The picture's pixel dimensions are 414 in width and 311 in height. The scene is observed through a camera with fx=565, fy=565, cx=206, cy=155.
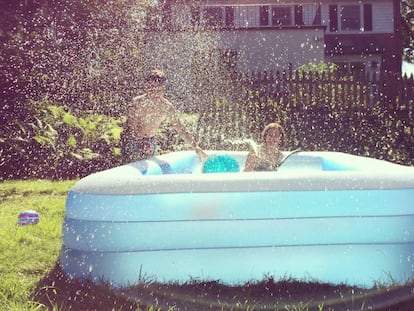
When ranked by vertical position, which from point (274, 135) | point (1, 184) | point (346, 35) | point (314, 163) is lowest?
point (1, 184)

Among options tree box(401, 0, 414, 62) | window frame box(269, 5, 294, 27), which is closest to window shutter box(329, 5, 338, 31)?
window frame box(269, 5, 294, 27)

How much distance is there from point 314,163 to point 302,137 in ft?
16.5

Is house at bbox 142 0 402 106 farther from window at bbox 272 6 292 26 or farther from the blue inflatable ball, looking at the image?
the blue inflatable ball

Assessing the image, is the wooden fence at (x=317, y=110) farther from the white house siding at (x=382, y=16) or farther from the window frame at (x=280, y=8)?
the white house siding at (x=382, y=16)

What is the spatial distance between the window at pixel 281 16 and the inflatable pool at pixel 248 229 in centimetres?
2044

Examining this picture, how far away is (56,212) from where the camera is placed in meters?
5.54

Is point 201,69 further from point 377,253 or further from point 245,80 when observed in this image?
point 377,253

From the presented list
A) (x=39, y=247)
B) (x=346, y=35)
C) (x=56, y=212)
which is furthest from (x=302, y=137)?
(x=346, y=35)

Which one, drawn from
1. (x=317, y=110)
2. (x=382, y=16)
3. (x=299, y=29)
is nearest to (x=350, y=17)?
(x=382, y=16)

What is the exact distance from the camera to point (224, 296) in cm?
303

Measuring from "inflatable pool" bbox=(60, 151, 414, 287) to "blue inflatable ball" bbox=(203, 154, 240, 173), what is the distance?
218 cm

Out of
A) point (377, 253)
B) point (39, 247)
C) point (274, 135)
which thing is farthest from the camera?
point (274, 135)

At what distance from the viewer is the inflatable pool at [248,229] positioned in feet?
10.2

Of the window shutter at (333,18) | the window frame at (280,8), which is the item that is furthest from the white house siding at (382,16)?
the window frame at (280,8)
